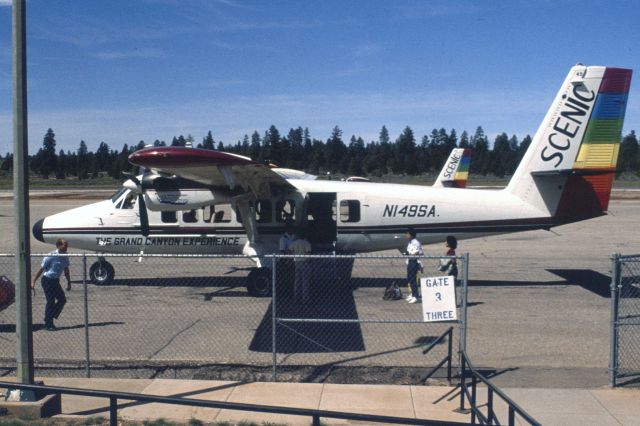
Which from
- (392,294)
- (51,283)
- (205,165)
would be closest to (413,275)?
(392,294)

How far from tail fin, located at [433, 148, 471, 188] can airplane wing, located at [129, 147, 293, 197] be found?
950 inches

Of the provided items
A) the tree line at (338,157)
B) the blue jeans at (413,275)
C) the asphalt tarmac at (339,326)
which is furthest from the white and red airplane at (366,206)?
the tree line at (338,157)

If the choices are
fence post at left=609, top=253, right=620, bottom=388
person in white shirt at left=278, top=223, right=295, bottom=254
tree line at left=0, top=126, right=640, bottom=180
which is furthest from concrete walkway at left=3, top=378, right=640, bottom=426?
tree line at left=0, top=126, right=640, bottom=180

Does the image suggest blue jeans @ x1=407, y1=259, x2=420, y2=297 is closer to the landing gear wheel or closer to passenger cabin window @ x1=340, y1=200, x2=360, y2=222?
passenger cabin window @ x1=340, y1=200, x2=360, y2=222

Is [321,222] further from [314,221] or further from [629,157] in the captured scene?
[629,157]

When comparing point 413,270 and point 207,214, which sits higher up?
point 207,214

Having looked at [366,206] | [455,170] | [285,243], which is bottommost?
[285,243]

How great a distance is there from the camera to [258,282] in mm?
15758

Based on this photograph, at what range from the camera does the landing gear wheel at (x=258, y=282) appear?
1571 centimetres

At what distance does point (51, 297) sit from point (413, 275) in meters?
7.20

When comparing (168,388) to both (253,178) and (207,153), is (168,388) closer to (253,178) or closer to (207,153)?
(207,153)

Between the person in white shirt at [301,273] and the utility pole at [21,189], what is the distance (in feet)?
21.1

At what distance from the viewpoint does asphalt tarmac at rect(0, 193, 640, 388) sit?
424 inches

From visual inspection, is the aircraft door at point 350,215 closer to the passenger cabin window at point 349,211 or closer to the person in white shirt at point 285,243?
the passenger cabin window at point 349,211
